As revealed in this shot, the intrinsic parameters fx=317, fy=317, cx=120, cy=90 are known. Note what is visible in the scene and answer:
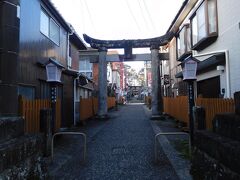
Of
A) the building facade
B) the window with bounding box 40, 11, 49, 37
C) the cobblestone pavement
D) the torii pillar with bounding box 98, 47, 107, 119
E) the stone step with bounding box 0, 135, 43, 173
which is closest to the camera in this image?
the stone step with bounding box 0, 135, 43, 173

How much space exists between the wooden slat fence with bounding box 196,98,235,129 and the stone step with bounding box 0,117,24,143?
6765 mm

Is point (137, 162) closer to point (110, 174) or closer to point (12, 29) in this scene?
point (110, 174)

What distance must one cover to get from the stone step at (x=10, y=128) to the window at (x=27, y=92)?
5510 millimetres

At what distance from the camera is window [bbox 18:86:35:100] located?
11.1 m

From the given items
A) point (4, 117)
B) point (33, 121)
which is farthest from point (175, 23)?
point (4, 117)

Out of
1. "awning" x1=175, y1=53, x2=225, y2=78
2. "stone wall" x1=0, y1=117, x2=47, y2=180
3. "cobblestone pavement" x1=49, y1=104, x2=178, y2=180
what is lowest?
"cobblestone pavement" x1=49, y1=104, x2=178, y2=180

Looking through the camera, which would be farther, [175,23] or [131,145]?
[175,23]

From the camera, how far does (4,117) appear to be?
211 inches

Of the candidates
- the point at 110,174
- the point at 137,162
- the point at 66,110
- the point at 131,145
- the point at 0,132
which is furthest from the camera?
the point at 66,110

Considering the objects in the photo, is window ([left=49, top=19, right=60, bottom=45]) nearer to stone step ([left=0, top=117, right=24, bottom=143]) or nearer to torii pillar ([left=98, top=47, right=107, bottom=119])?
torii pillar ([left=98, top=47, right=107, bottom=119])

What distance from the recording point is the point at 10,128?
5316mm

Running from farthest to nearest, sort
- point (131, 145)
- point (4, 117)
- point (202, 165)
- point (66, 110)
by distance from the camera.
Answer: point (66, 110)
point (131, 145)
point (202, 165)
point (4, 117)

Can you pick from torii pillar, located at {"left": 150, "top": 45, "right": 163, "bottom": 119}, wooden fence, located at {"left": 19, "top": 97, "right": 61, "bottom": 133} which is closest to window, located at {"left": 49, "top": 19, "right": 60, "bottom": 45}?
wooden fence, located at {"left": 19, "top": 97, "right": 61, "bottom": 133}

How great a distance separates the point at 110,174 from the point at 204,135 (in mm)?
2766
